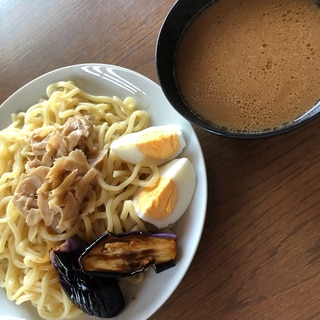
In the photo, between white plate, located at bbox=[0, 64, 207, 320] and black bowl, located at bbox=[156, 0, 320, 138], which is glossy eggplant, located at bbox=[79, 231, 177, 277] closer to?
white plate, located at bbox=[0, 64, 207, 320]

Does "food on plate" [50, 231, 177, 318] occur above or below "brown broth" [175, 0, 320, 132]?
below

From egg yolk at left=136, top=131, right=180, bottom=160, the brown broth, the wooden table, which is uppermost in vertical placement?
the brown broth

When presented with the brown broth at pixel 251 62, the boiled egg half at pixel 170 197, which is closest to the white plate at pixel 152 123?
the boiled egg half at pixel 170 197

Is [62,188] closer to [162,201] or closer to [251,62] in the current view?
[162,201]

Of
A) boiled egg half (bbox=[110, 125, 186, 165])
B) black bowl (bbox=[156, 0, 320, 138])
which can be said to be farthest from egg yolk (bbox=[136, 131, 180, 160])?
black bowl (bbox=[156, 0, 320, 138])

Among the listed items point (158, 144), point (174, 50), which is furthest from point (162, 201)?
point (174, 50)
